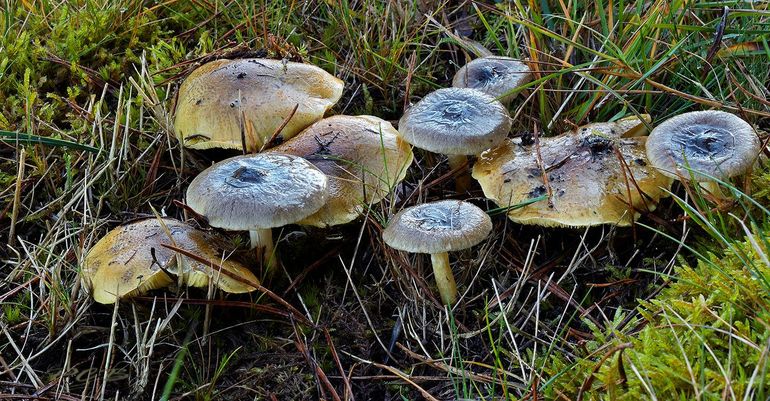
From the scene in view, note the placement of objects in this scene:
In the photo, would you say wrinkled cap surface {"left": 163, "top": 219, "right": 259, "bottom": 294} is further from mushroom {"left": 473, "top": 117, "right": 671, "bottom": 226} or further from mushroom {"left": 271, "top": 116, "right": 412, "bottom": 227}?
mushroom {"left": 473, "top": 117, "right": 671, "bottom": 226}

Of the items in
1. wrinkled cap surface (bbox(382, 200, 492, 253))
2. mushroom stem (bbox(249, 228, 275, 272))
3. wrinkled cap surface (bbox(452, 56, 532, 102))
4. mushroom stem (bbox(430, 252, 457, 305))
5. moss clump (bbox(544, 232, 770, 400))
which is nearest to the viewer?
moss clump (bbox(544, 232, 770, 400))

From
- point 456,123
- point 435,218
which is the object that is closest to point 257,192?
point 435,218

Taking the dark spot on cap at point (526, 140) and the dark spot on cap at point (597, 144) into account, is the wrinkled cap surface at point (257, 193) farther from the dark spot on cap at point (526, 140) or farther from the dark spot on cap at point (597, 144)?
the dark spot on cap at point (597, 144)

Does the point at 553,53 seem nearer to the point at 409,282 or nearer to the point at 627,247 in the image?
the point at 627,247

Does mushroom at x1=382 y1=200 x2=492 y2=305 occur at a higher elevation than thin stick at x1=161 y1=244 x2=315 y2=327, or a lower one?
higher

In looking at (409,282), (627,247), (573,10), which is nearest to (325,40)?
(573,10)

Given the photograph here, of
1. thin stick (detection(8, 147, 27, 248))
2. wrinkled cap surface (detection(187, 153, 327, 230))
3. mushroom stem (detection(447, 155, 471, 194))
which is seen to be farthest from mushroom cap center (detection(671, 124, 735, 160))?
thin stick (detection(8, 147, 27, 248))

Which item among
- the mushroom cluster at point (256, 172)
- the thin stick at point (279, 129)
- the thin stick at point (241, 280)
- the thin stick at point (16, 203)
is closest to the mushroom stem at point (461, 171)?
the mushroom cluster at point (256, 172)
